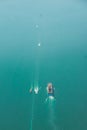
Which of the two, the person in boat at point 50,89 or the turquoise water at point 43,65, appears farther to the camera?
the person in boat at point 50,89

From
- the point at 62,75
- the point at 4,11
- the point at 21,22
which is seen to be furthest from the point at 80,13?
the point at 62,75

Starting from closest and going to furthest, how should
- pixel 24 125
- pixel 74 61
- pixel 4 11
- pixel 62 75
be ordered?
pixel 24 125
pixel 62 75
pixel 74 61
pixel 4 11

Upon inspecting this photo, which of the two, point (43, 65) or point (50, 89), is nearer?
point (50, 89)

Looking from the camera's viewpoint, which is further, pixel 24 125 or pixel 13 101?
pixel 13 101

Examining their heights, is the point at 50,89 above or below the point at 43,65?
below

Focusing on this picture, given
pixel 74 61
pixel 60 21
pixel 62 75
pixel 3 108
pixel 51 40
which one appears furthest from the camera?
pixel 60 21

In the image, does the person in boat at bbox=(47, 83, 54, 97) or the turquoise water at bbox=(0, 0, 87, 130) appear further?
the person in boat at bbox=(47, 83, 54, 97)

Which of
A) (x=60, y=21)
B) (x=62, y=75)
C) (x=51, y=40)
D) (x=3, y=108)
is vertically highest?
(x=60, y=21)

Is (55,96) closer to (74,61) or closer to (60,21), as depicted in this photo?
(74,61)
